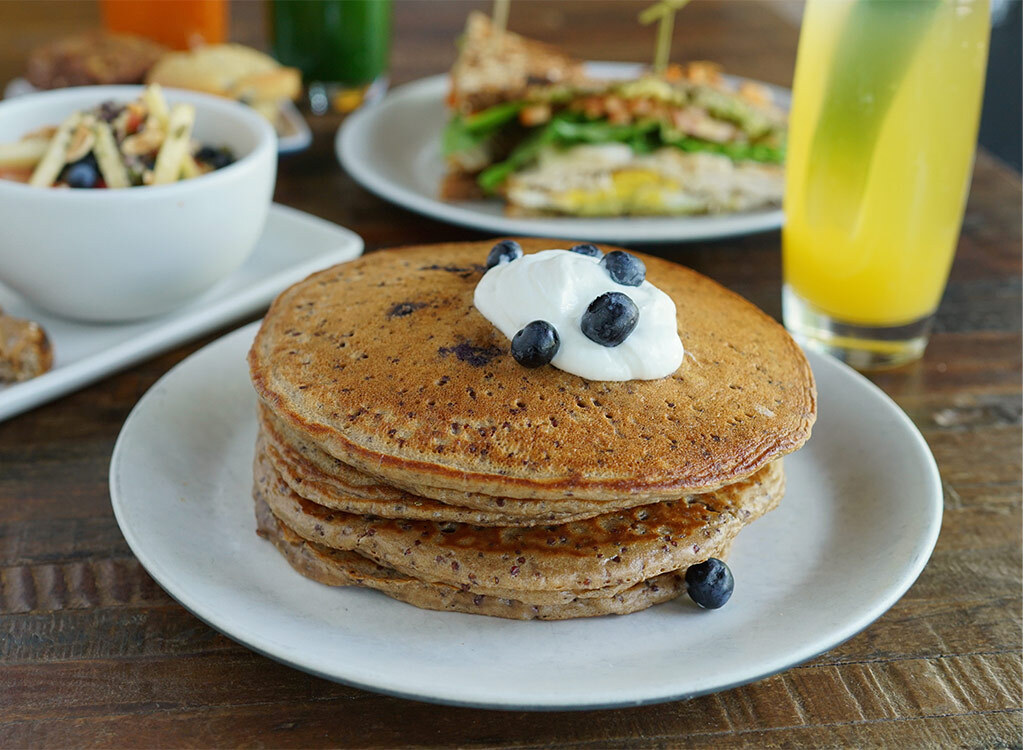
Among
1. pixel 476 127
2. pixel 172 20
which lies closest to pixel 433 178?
pixel 476 127

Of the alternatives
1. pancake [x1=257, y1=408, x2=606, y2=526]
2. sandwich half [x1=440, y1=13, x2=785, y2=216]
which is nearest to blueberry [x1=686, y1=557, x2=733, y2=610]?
pancake [x1=257, y1=408, x2=606, y2=526]

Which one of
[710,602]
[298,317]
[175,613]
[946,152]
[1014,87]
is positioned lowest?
[1014,87]

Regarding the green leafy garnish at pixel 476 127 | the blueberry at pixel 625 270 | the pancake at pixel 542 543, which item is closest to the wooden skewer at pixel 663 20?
the green leafy garnish at pixel 476 127

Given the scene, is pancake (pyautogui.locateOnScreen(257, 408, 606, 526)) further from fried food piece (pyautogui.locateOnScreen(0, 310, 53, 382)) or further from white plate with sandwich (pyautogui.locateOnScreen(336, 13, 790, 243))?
white plate with sandwich (pyautogui.locateOnScreen(336, 13, 790, 243))

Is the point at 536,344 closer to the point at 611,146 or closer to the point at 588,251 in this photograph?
the point at 588,251

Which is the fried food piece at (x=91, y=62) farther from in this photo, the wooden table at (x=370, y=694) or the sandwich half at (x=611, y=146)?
the wooden table at (x=370, y=694)

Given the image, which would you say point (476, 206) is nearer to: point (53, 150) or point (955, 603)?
point (53, 150)

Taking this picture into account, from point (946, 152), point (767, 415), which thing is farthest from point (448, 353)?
point (946, 152)
